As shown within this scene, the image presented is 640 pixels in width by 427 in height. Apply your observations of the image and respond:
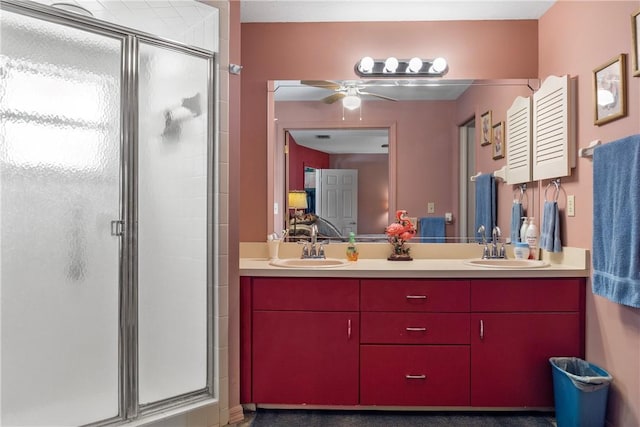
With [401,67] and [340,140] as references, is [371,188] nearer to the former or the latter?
[340,140]

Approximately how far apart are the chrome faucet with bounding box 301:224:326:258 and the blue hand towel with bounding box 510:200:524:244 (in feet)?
3.86

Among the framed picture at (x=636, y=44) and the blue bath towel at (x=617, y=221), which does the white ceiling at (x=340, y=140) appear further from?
the framed picture at (x=636, y=44)

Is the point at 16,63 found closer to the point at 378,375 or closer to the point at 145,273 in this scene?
the point at 145,273

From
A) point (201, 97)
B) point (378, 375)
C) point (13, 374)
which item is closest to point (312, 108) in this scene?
point (201, 97)

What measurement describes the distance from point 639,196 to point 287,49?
202 cm

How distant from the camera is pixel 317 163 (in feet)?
8.30

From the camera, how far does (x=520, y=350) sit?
207cm

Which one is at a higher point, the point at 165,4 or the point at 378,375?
the point at 165,4

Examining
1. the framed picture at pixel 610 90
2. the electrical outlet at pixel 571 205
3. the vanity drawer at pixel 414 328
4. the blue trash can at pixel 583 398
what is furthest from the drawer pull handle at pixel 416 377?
the framed picture at pixel 610 90

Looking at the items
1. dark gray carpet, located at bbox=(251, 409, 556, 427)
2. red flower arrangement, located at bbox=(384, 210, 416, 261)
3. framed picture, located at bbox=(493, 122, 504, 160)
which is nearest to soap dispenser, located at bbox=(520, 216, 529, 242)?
framed picture, located at bbox=(493, 122, 504, 160)

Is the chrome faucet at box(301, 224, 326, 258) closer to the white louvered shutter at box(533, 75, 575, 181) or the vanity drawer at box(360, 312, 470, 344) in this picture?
the vanity drawer at box(360, 312, 470, 344)

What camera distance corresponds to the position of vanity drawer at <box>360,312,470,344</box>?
2080 mm

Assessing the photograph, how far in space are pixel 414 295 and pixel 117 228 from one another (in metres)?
1.47

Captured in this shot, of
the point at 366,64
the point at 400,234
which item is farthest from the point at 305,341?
the point at 366,64
